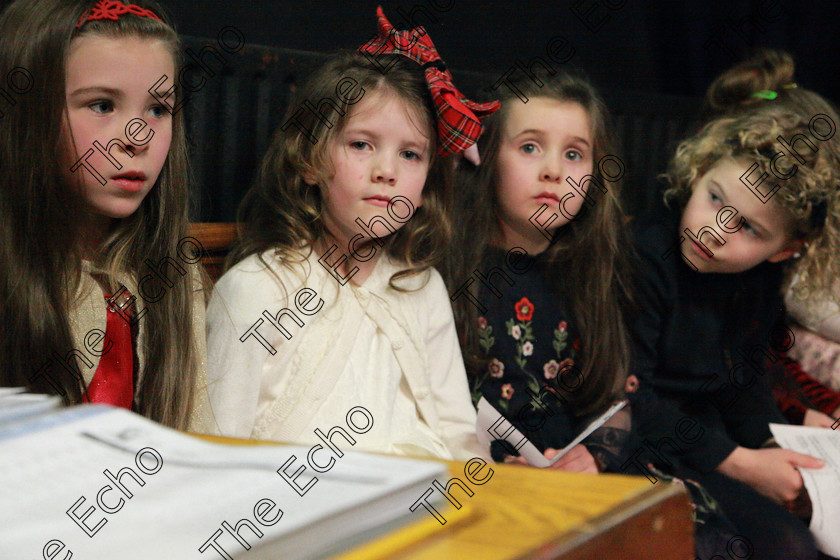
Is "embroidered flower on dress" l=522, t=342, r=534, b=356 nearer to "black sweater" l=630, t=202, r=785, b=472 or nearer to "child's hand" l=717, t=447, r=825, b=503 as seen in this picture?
"black sweater" l=630, t=202, r=785, b=472

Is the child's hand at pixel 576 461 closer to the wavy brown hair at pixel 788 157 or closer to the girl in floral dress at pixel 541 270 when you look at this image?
the girl in floral dress at pixel 541 270

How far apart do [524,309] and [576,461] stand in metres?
0.31

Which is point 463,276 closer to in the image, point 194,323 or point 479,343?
point 479,343

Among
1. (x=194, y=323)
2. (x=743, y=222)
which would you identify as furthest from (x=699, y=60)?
(x=194, y=323)

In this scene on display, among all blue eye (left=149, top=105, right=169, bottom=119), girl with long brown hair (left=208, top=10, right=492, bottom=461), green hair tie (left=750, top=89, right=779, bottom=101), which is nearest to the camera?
blue eye (left=149, top=105, right=169, bottom=119)

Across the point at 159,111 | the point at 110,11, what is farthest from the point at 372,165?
the point at 110,11

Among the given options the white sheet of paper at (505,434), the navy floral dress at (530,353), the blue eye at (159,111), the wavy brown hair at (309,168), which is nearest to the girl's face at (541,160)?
the navy floral dress at (530,353)

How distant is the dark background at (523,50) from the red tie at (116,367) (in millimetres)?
333

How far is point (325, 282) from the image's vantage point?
1.31 metres

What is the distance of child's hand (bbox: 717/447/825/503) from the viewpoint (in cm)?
148

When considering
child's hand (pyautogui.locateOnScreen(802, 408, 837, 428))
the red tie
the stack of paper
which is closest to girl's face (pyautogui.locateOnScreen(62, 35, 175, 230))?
the red tie

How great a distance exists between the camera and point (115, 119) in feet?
3.51

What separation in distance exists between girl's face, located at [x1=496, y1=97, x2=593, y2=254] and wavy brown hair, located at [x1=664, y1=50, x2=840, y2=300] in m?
0.30

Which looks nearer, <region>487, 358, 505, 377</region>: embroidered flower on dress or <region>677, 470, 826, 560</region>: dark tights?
<region>677, 470, 826, 560</region>: dark tights
